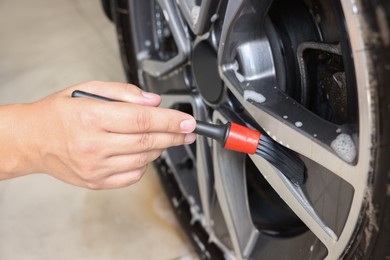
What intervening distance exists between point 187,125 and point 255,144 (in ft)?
0.29

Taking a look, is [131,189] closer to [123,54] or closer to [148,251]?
[148,251]

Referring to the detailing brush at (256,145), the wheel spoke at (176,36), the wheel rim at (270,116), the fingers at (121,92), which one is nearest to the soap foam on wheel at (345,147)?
the wheel rim at (270,116)

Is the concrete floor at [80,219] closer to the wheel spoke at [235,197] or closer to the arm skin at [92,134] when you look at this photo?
the wheel spoke at [235,197]

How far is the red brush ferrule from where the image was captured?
2.15ft

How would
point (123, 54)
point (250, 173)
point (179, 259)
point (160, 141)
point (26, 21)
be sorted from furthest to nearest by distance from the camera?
1. point (26, 21)
2. point (123, 54)
3. point (179, 259)
4. point (250, 173)
5. point (160, 141)

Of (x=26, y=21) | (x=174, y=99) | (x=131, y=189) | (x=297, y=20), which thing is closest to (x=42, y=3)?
(x=26, y=21)

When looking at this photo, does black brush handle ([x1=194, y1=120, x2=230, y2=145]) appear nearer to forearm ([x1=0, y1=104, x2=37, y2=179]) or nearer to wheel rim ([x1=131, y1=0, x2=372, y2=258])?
wheel rim ([x1=131, y1=0, x2=372, y2=258])

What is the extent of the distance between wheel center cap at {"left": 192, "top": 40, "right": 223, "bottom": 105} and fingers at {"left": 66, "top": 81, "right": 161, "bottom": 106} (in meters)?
0.14

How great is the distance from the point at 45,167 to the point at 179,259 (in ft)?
1.26

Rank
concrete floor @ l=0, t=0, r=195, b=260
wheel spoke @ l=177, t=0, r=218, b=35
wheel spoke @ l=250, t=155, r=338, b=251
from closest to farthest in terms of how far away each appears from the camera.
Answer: wheel spoke @ l=250, t=155, r=338, b=251
wheel spoke @ l=177, t=0, r=218, b=35
concrete floor @ l=0, t=0, r=195, b=260

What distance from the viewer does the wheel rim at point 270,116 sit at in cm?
56

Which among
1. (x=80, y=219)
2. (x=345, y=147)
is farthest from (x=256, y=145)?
(x=80, y=219)

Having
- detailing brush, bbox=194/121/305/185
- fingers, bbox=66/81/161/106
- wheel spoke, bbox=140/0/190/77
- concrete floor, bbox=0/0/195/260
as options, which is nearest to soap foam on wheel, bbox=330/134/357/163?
detailing brush, bbox=194/121/305/185

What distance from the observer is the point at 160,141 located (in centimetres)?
65
